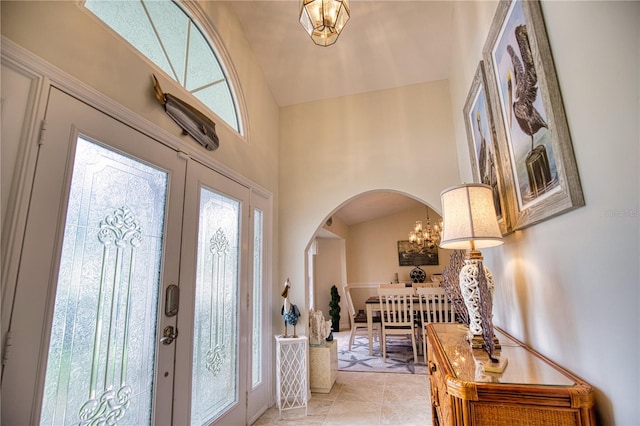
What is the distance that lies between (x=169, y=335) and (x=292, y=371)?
1.65m

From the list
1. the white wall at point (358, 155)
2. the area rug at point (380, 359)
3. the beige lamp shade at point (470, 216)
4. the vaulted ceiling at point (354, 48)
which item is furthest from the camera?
the area rug at point (380, 359)


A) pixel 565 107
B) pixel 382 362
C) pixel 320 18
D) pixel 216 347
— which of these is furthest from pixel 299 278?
pixel 565 107

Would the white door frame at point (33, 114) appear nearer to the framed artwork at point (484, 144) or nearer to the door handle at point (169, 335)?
the door handle at point (169, 335)

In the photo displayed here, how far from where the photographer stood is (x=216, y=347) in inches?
91.7

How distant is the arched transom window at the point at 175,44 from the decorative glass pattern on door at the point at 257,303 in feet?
3.37

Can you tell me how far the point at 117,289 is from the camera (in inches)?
62.5

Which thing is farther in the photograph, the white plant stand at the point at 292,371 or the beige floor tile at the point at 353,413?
the white plant stand at the point at 292,371

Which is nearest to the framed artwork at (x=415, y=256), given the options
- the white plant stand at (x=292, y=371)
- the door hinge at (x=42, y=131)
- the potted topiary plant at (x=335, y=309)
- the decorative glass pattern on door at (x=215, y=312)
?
the potted topiary plant at (x=335, y=309)

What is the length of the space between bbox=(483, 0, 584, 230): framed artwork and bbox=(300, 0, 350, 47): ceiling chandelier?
2.71 ft

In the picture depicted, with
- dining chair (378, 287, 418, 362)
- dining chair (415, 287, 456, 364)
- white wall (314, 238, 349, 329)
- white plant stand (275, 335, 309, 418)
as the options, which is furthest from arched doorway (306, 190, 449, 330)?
white plant stand (275, 335, 309, 418)

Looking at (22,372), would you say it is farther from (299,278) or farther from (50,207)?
(299,278)

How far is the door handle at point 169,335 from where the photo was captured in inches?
71.7

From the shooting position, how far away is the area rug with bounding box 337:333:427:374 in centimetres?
Result: 425

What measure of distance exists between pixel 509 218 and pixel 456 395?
106 cm
